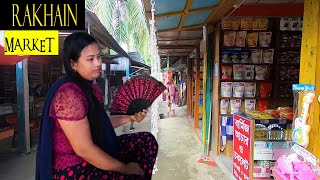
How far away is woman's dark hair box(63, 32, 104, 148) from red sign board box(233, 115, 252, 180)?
6.05ft

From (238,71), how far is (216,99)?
59cm

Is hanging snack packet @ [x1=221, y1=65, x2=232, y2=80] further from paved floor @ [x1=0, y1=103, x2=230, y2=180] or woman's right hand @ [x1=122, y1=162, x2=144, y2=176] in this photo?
woman's right hand @ [x1=122, y1=162, x2=144, y2=176]

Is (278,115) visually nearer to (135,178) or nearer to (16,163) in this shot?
(135,178)

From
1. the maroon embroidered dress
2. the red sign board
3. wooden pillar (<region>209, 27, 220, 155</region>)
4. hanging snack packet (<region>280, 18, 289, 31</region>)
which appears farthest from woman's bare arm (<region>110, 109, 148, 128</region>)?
hanging snack packet (<region>280, 18, 289, 31</region>)

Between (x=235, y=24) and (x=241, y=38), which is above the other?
(x=235, y=24)

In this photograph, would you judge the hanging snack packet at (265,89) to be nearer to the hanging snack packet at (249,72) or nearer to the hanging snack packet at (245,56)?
the hanging snack packet at (249,72)

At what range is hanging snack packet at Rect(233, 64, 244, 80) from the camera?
4742 millimetres

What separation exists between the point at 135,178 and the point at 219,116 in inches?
136

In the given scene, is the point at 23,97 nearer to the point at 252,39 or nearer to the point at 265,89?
the point at 252,39

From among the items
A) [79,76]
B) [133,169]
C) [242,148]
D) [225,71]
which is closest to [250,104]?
[225,71]

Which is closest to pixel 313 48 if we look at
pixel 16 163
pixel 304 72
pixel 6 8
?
pixel 304 72

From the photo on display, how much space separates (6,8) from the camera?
3916 mm

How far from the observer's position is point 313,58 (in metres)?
2.00

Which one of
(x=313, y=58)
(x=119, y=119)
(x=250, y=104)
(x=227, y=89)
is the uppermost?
(x=313, y=58)
